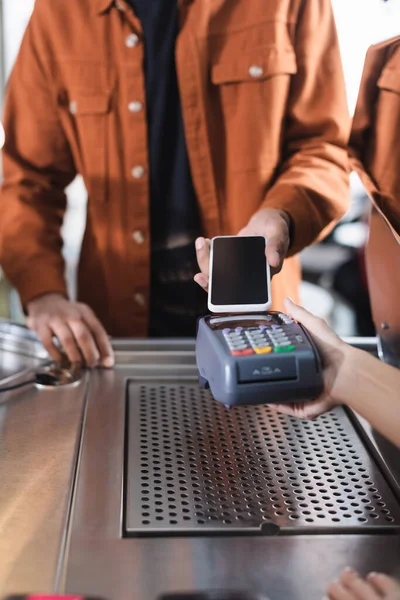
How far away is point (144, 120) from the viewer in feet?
3.57

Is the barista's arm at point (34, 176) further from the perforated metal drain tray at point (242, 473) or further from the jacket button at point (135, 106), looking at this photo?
the perforated metal drain tray at point (242, 473)

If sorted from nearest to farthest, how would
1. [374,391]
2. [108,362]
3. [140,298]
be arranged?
[374,391] < [108,362] < [140,298]

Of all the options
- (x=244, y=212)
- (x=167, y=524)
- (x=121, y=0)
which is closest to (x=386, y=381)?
(x=167, y=524)

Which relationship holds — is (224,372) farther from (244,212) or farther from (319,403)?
(244,212)

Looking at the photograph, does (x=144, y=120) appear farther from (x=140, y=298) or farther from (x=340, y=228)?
(x=340, y=228)

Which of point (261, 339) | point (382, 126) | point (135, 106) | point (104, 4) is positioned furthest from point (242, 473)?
point (104, 4)

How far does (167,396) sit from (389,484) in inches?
11.6

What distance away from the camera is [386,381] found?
0.60 meters

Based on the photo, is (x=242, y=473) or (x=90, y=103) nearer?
(x=242, y=473)

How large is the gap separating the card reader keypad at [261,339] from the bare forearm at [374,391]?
56 millimetres

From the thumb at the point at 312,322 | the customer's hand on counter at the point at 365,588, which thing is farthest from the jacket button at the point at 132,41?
the customer's hand on counter at the point at 365,588

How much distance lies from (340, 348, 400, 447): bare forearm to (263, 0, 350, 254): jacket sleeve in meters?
0.39

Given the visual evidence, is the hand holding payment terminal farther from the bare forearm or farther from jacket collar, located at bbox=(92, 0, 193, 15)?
jacket collar, located at bbox=(92, 0, 193, 15)

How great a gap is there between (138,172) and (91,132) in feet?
0.33
